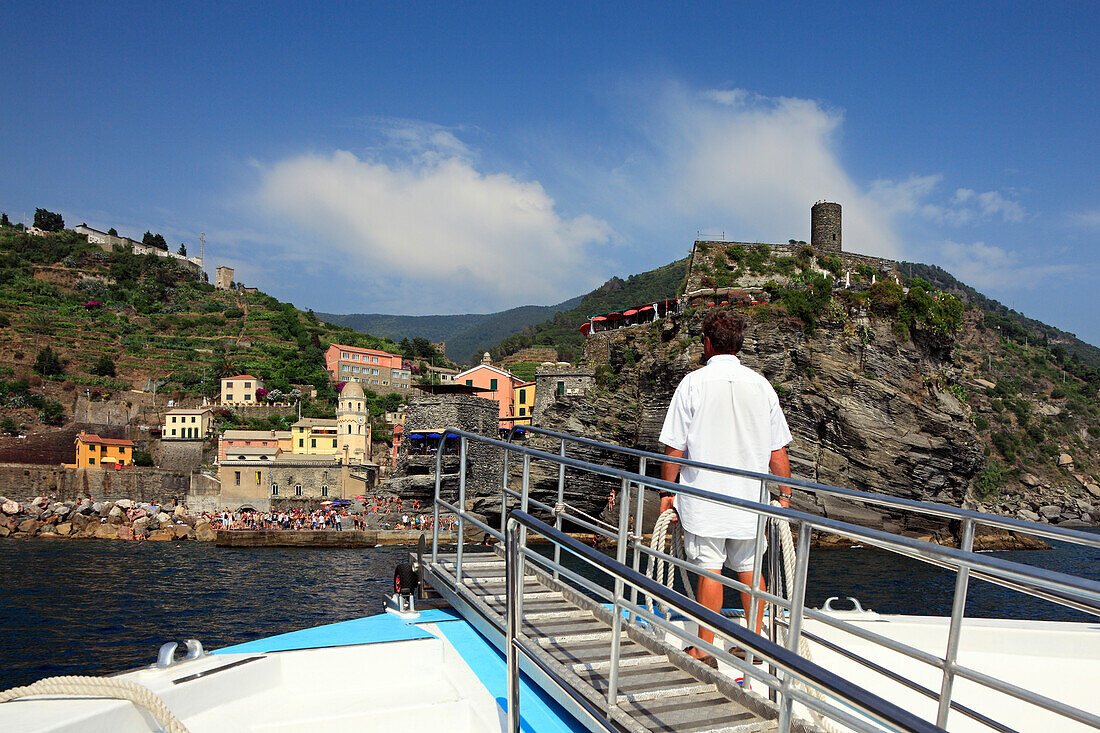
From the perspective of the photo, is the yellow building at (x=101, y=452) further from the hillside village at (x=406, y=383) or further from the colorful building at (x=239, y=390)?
the colorful building at (x=239, y=390)

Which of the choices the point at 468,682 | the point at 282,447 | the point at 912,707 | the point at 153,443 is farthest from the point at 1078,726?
the point at 153,443

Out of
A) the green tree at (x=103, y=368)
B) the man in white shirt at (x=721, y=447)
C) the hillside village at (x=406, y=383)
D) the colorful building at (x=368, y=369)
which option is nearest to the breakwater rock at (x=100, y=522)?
the hillside village at (x=406, y=383)

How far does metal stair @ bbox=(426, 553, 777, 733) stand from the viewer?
2172mm

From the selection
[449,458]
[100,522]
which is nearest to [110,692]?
[449,458]

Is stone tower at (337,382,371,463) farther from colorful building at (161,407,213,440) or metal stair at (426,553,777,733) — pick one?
metal stair at (426,553,777,733)

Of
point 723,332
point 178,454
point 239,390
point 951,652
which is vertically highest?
point 723,332

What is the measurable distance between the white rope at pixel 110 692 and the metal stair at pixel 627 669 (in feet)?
4.03

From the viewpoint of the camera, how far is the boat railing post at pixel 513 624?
7.14 feet

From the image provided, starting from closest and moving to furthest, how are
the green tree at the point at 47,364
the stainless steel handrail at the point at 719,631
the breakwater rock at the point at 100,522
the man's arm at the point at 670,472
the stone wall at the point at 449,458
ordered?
the stainless steel handrail at the point at 719,631, the man's arm at the point at 670,472, the breakwater rock at the point at 100,522, the stone wall at the point at 449,458, the green tree at the point at 47,364

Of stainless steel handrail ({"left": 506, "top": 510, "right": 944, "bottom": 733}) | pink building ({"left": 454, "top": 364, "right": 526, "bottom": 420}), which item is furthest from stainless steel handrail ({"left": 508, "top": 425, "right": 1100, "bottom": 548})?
pink building ({"left": 454, "top": 364, "right": 526, "bottom": 420})

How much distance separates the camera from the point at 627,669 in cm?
261

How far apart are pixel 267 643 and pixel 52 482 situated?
5782 cm

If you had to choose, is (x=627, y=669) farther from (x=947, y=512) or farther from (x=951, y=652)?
(x=947, y=512)

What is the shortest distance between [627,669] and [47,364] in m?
85.8
